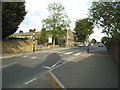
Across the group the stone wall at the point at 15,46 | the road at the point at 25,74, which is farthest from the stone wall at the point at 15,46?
the road at the point at 25,74

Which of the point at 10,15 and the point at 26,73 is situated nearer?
the point at 26,73

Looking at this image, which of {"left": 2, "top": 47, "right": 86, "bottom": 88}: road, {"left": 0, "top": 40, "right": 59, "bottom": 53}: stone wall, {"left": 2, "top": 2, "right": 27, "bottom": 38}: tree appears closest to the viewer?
{"left": 2, "top": 47, "right": 86, "bottom": 88}: road

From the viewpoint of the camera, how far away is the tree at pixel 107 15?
641 inches

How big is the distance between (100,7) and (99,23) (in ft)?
10.2

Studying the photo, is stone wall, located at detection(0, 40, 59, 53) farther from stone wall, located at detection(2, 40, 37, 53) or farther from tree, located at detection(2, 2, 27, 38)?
tree, located at detection(2, 2, 27, 38)

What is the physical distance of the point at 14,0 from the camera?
16297 millimetres

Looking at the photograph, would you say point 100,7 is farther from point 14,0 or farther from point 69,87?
point 69,87

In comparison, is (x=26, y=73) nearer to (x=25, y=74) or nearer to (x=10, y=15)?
(x=25, y=74)

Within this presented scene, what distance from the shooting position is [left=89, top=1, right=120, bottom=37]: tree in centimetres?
1628

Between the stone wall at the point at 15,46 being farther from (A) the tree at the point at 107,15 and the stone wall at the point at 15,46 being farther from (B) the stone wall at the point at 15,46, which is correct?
(A) the tree at the point at 107,15

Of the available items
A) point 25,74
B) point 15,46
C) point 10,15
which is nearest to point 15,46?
point 15,46

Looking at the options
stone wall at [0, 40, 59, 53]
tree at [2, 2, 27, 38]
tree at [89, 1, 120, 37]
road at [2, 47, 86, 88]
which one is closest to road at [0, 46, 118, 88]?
road at [2, 47, 86, 88]

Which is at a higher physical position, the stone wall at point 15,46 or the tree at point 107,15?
the tree at point 107,15

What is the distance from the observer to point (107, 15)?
17.5 meters
